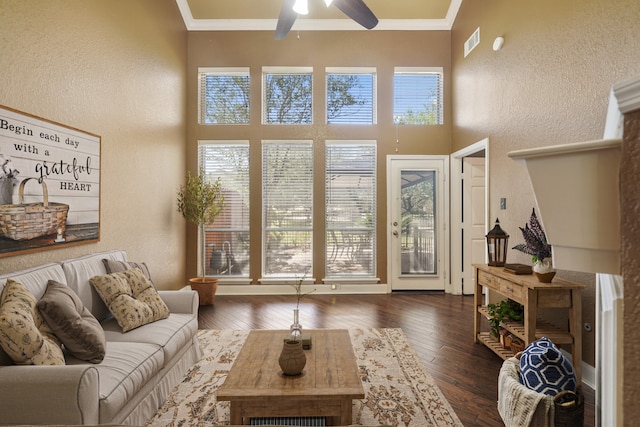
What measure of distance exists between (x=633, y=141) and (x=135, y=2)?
15.8 ft

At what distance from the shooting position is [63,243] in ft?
9.68

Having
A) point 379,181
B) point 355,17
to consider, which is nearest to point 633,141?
point 355,17

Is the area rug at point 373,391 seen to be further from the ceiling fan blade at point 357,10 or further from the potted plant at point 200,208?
the ceiling fan blade at point 357,10

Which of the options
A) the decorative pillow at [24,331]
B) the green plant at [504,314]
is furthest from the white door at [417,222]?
the decorative pillow at [24,331]

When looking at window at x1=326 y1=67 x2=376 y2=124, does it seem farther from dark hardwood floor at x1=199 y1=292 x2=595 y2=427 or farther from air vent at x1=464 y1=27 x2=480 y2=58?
dark hardwood floor at x1=199 y1=292 x2=595 y2=427

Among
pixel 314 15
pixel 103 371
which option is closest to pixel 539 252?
pixel 103 371

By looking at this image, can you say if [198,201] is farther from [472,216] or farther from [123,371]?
[472,216]

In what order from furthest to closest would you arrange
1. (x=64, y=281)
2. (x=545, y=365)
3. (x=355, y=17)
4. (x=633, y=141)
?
(x=355, y=17), (x=64, y=281), (x=545, y=365), (x=633, y=141)

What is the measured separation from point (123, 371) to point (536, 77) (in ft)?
13.1

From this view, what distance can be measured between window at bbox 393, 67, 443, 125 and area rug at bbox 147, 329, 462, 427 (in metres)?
3.59

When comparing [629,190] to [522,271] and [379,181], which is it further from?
[379,181]

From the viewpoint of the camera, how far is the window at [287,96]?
590 cm

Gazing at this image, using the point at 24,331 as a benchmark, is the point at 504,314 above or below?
below

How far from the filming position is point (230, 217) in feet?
19.3
